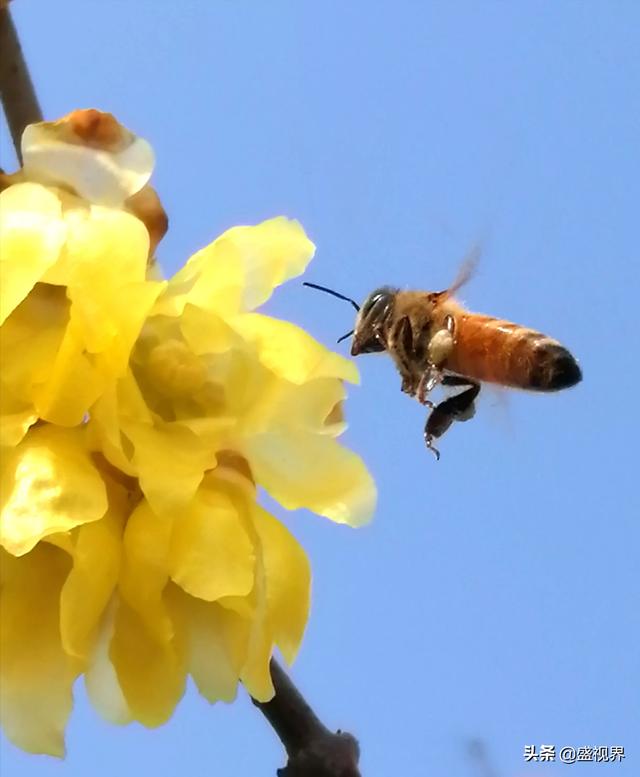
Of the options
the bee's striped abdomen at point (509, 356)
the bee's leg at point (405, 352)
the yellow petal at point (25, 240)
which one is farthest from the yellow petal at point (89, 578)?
the bee's leg at point (405, 352)

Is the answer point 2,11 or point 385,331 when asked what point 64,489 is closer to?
point 2,11

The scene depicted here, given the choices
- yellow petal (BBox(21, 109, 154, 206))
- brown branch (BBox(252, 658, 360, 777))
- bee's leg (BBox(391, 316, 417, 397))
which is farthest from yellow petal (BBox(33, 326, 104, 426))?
bee's leg (BBox(391, 316, 417, 397))

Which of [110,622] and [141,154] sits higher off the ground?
[141,154]

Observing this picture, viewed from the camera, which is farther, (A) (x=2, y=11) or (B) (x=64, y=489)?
(A) (x=2, y=11)

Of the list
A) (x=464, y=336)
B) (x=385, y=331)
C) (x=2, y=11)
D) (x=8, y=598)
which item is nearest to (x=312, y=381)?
(x=8, y=598)

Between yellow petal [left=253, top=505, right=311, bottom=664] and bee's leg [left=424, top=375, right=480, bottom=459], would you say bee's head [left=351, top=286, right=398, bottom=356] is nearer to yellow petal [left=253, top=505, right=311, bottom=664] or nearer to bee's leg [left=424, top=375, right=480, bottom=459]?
bee's leg [left=424, top=375, right=480, bottom=459]

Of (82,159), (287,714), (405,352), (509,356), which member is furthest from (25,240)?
(405,352)
